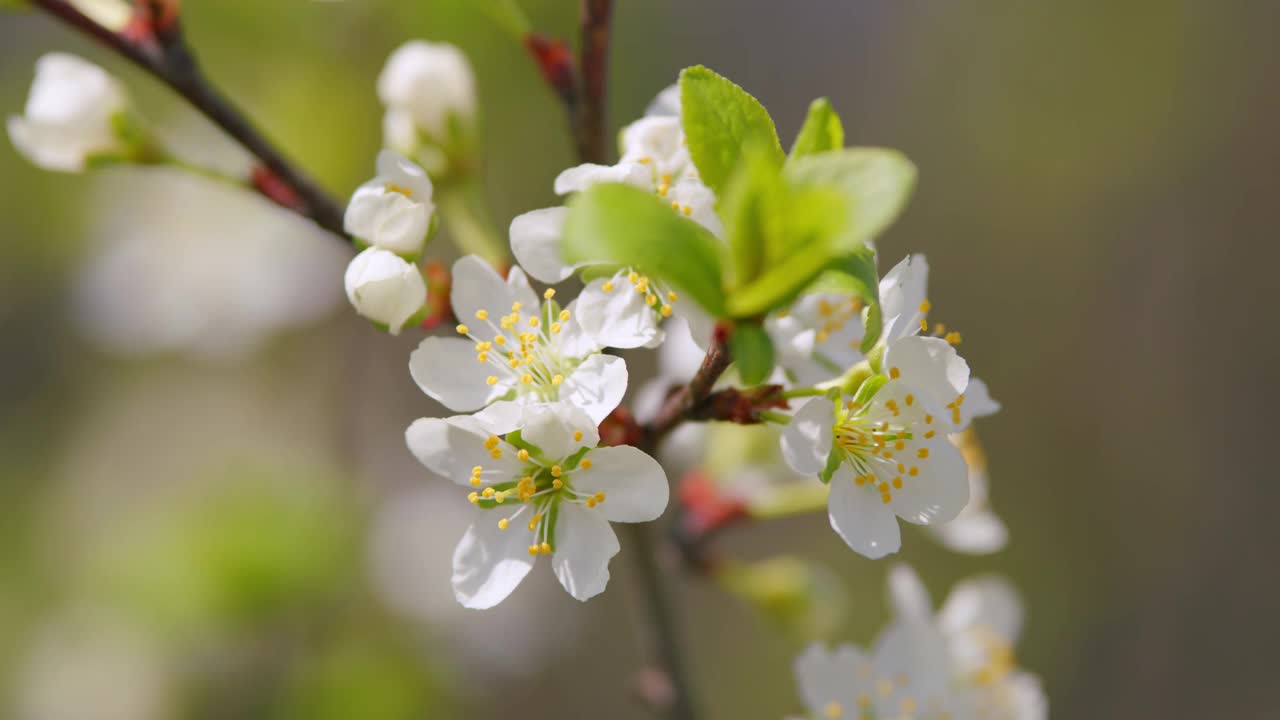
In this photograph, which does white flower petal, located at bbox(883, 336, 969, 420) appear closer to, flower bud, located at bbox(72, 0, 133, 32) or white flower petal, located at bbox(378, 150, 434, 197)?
white flower petal, located at bbox(378, 150, 434, 197)

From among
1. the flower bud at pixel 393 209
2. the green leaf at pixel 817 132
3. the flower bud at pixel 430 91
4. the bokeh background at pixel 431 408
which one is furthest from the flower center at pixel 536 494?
the bokeh background at pixel 431 408

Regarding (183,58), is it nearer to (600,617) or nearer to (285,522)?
(285,522)

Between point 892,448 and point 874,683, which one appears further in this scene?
point 874,683

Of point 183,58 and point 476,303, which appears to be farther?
point 183,58

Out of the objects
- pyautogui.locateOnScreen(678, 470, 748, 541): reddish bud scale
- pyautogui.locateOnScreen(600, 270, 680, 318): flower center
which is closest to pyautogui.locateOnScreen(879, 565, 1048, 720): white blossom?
pyautogui.locateOnScreen(678, 470, 748, 541): reddish bud scale

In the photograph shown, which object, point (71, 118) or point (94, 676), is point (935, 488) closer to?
point (71, 118)

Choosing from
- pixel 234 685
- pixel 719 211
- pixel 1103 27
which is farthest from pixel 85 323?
pixel 1103 27

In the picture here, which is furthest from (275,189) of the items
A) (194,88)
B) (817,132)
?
(817,132)
